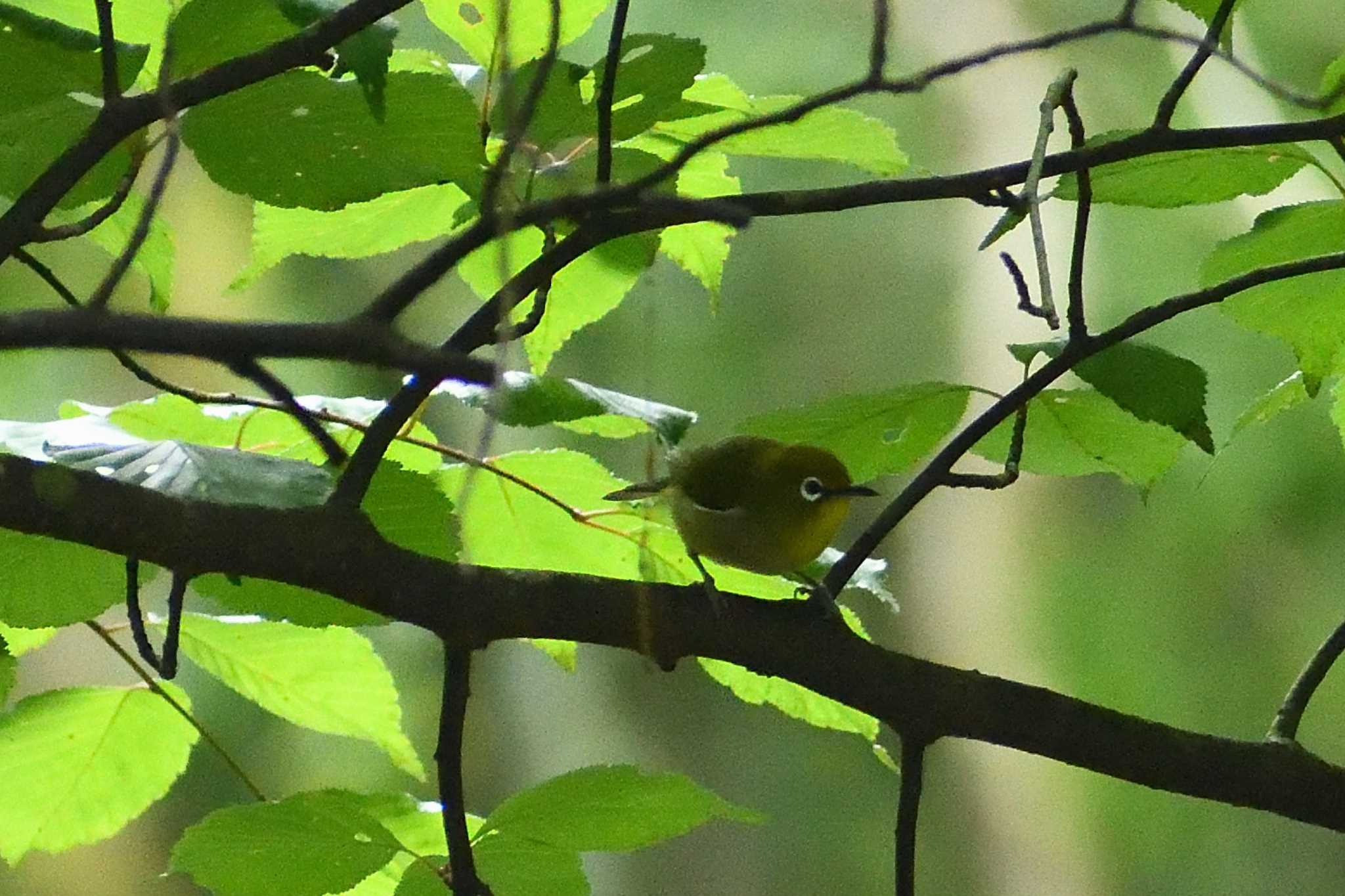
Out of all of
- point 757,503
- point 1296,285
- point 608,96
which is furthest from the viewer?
point 757,503

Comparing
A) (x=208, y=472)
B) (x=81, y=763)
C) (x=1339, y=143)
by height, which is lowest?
(x=81, y=763)

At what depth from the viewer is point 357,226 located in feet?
1.95

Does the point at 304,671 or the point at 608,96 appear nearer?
the point at 608,96

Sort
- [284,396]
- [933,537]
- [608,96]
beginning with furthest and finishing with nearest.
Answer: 1. [933,537]
2. [608,96]
3. [284,396]

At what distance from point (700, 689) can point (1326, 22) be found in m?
0.90

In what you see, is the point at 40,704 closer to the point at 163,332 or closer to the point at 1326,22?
the point at 163,332

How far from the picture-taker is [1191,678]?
126 cm

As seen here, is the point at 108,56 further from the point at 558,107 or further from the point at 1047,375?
the point at 1047,375

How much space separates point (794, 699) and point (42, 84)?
0.40 metres

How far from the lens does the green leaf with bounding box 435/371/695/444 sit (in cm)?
49

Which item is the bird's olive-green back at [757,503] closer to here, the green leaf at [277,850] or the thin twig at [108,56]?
the green leaf at [277,850]

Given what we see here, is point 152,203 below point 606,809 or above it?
above

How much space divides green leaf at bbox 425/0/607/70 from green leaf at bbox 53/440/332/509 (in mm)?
184

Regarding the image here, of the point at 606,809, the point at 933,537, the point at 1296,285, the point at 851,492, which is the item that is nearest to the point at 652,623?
the point at 606,809
